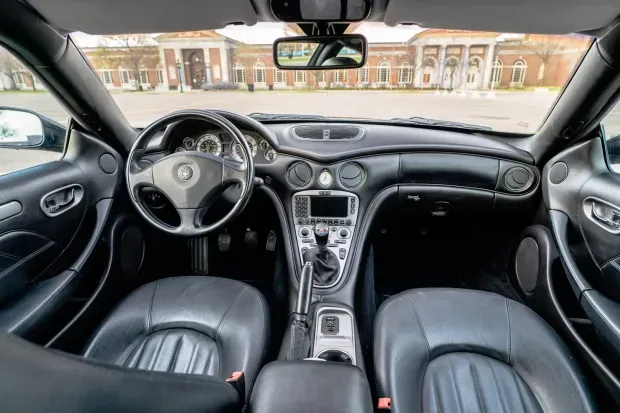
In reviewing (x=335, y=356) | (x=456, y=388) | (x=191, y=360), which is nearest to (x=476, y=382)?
(x=456, y=388)

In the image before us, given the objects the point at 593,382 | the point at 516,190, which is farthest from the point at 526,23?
the point at 593,382

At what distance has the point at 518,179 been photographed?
89.6 inches

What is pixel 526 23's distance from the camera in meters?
1.82

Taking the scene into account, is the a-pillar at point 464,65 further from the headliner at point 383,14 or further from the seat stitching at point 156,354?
the seat stitching at point 156,354

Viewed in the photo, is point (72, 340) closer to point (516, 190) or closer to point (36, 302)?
point (36, 302)

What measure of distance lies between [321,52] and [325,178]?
2.39 feet

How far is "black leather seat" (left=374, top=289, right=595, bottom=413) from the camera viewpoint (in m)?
1.36

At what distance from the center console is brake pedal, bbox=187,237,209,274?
26.0 inches

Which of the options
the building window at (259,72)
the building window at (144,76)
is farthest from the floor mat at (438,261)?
the building window at (144,76)

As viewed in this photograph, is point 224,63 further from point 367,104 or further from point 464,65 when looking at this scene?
point 464,65

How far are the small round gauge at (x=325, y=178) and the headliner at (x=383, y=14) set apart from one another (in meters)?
0.89

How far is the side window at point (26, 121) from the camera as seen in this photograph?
6.19 ft

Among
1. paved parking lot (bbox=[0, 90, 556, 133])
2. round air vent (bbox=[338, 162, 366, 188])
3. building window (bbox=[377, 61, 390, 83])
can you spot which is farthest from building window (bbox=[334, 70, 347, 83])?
round air vent (bbox=[338, 162, 366, 188])

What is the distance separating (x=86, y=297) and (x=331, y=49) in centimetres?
186
